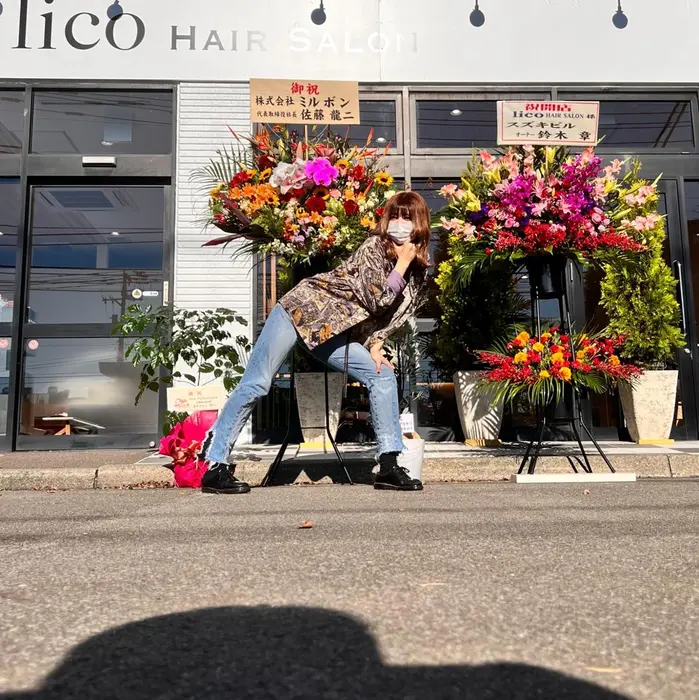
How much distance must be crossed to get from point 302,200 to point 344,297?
916 millimetres

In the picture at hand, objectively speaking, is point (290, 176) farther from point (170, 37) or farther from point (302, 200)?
point (170, 37)

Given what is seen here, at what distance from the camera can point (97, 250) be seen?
22.0 ft

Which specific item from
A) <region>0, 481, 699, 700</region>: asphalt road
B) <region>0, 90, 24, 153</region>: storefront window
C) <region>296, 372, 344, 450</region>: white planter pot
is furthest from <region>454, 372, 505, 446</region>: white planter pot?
<region>0, 90, 24, 153</region>: storefront window

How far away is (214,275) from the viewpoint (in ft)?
20.4

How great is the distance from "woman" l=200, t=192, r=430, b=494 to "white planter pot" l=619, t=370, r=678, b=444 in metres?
3.06

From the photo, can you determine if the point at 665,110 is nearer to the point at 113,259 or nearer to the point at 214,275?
the point at 214,275

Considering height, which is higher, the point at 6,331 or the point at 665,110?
the point at 665,110

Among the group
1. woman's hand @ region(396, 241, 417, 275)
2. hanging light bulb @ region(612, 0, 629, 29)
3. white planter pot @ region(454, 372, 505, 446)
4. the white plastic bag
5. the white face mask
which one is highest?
hanging light bulb @ region(612, 0, 629, 29)

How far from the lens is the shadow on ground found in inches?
34.0

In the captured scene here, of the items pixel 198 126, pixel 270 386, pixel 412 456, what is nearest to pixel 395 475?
pixel 412 456

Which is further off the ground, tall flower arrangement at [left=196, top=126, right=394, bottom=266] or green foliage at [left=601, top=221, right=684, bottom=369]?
tall flower arrangement at [left=196, top=126, right=394, bottom=266]

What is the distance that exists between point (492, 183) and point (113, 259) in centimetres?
426

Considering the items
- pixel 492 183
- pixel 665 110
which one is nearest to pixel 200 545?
pixel 492 183

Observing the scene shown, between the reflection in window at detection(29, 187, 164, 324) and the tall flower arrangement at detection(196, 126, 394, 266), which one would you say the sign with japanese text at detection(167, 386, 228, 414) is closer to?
the tall flower arrangement at detection(196, 126, 394, 266)
